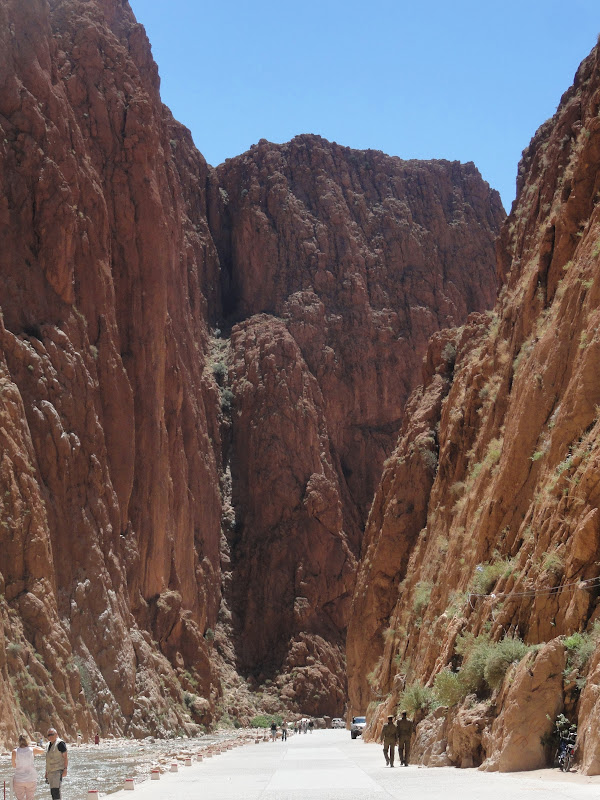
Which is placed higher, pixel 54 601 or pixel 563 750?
pixel 54 601

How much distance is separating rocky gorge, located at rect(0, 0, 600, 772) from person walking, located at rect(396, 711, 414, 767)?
0.67m

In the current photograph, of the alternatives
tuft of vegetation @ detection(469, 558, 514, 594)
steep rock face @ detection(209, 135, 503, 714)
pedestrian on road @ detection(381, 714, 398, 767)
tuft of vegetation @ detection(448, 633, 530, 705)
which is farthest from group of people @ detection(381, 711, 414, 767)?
steep rock face @ detection(209, 135, 503, 714)

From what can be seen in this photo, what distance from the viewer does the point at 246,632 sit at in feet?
264

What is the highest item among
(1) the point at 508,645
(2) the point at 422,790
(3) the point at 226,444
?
(3) the point at 226,444

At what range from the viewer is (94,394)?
54938 mm

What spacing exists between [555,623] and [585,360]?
521 centimetres

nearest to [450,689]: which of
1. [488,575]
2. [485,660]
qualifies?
[485,660]

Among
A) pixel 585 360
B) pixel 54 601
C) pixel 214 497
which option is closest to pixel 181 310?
pixel 214 497

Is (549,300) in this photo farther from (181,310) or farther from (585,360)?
(181,310)

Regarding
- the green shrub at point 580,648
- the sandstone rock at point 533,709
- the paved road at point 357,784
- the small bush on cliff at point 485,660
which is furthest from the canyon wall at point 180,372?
the green shrub at point 580,648

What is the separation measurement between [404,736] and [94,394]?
36345 millimetres

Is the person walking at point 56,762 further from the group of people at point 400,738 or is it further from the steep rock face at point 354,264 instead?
the steep rock face at point 354,264

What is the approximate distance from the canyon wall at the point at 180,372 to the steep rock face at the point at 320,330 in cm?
21

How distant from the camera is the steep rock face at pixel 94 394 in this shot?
148ft
